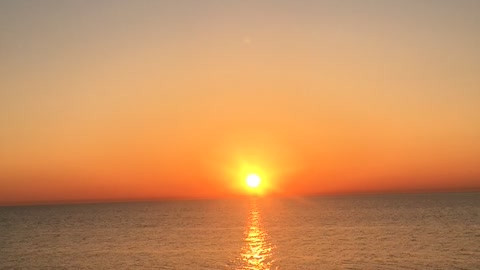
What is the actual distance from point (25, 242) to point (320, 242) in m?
48.7

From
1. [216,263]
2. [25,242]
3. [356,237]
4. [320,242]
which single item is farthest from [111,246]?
[356,237]

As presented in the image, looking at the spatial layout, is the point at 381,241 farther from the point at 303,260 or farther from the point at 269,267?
the point at 269,267


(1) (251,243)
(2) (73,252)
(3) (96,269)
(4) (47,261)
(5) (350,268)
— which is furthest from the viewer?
(1) (251,243)

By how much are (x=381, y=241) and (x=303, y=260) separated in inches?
785

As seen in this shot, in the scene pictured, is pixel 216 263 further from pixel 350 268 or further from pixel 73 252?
pixel 73 252

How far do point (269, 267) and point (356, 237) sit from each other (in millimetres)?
28744

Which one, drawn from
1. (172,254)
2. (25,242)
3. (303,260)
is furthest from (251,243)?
(25,242)

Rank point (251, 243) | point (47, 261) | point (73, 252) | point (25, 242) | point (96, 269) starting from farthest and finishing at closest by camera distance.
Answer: point (25, 242) < point (251, 243) < point (73, 252) < point (47, 261) < point (96, 269)

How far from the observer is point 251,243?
67062 mm

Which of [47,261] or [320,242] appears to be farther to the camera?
[320,242]

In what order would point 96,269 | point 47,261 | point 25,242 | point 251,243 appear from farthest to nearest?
point 25,242, point 251,243, point 47,261, point 96,269

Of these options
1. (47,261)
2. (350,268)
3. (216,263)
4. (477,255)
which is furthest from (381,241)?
(47,261)

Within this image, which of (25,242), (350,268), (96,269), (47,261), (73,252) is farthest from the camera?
(25,242)

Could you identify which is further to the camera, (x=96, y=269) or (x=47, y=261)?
(x=47, y=261)
